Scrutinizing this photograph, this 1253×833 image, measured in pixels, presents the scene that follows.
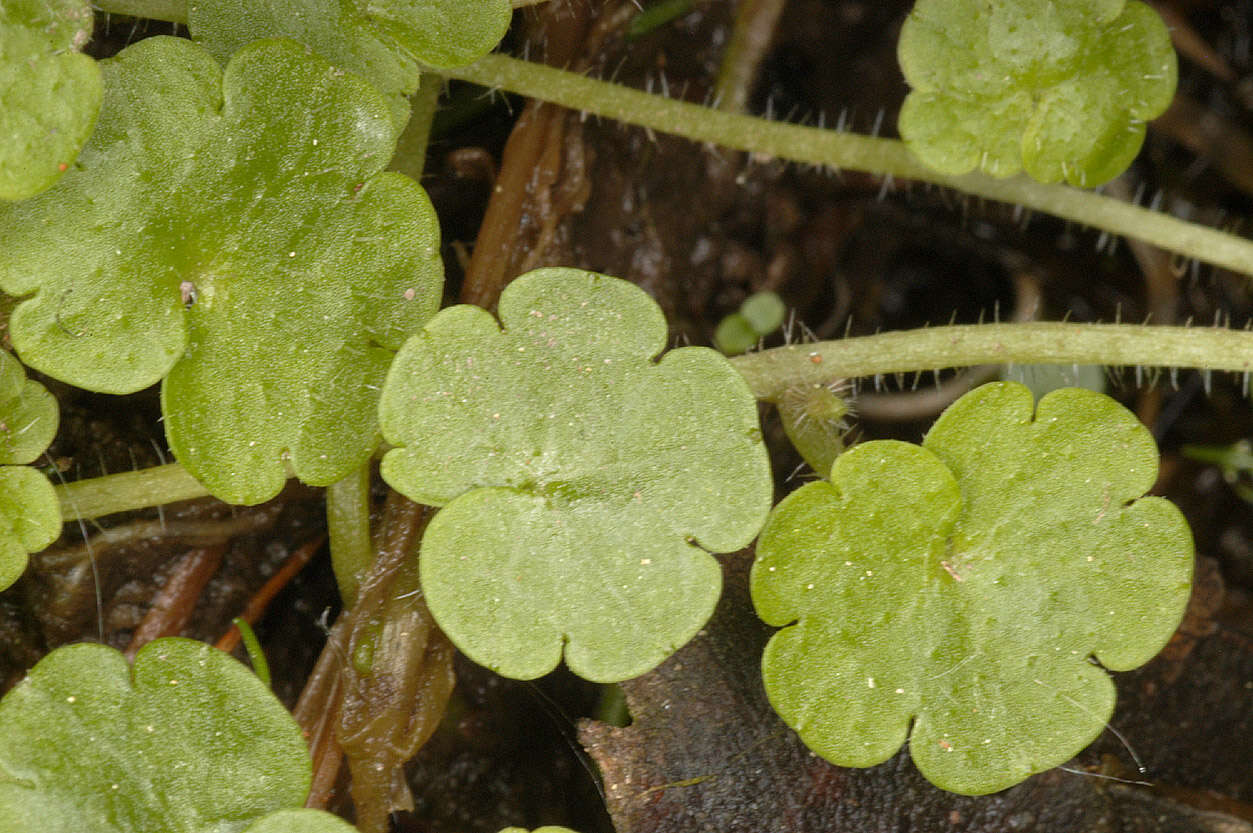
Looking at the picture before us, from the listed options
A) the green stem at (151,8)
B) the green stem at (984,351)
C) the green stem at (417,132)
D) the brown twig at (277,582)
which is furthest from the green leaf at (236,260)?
the green stem at (984,351)

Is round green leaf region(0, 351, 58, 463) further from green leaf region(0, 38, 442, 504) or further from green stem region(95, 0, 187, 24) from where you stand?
green stem region(95, 0, 187, 24)

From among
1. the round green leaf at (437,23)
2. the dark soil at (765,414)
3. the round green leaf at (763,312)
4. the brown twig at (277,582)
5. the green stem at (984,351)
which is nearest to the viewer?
the round green leaf at (437,23)

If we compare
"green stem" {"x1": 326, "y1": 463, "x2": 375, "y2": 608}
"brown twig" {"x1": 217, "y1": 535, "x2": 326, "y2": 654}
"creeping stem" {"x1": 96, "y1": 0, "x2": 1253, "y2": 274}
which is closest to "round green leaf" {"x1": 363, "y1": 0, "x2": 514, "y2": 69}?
"creeping stem" {"x1": 96, "y1": 0, "x2": 1253, "y2": 274}

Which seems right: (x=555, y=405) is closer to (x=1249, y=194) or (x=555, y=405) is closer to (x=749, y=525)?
(x=749, y=525)

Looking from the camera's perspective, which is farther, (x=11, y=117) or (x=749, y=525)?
(x=749, y=525)

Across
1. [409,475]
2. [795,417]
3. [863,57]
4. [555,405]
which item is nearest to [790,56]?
[863,57]

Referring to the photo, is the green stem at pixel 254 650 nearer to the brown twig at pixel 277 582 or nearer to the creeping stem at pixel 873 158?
the brown twig at pixel 277 582

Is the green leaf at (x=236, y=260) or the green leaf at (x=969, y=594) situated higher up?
the green leaf at (x=236, y=260)
